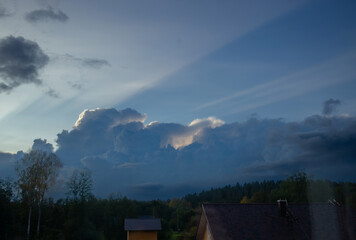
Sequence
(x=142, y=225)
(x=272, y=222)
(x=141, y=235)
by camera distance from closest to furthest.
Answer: (x=272, y=222), (x=141, y=235), (x=142, y=225)

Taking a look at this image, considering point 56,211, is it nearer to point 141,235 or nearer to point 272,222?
point 141,235

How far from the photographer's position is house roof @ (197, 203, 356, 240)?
90.0ft

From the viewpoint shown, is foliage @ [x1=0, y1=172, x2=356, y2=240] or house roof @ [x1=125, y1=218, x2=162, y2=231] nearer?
house roof @ [x1=125, y1=218, x2=162, y2=231]

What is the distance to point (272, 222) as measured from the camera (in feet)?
95.3

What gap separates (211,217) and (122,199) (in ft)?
143

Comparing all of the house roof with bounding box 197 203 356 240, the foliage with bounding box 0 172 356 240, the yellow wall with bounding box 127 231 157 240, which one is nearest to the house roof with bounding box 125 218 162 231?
the yellow wall with bounding box 127 231 157 240

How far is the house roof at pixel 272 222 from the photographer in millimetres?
27438

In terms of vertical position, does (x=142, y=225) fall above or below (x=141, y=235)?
above

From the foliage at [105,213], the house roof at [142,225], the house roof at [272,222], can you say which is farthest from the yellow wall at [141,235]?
the house roof at [272,222]

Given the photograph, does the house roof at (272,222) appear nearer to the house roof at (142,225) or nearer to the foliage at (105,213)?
the foliage at (105,213)

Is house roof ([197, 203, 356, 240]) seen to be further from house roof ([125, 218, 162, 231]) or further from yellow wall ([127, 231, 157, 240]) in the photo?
yellow wall ([127, 231, 157, 240])

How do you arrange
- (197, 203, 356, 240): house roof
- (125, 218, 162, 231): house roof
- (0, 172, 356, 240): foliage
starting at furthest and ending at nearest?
1. (0, 172, 356, 240): foliage
2. (125, 218, 162, 231): house roof
3. (197, 203, 356, 240): house roof

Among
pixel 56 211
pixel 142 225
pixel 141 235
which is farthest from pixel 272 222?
pixel 56 211

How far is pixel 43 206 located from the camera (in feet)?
171
